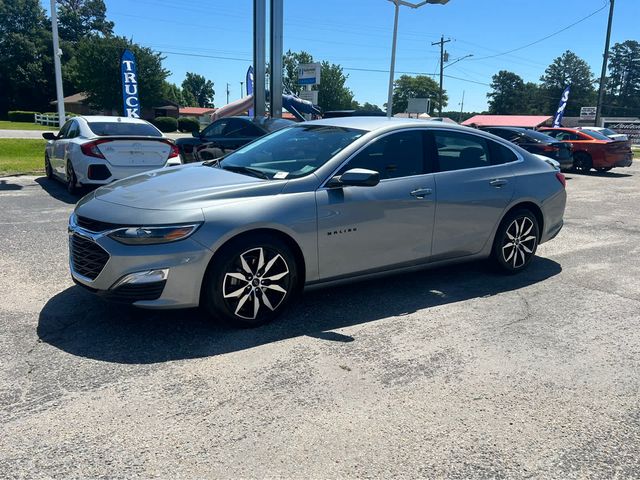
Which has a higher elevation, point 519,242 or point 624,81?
point 624,81

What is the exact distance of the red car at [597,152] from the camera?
17688mm

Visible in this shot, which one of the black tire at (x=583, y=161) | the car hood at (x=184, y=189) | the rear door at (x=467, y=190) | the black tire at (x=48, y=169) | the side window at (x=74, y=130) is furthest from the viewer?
the black tire at (x=583, y=161)

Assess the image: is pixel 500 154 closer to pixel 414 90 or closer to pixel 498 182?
pixel 498 182

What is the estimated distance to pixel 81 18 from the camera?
9788cm

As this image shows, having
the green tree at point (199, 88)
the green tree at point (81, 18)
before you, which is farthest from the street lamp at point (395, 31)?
the green tree at point (199, 88)

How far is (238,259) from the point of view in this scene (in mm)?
3861

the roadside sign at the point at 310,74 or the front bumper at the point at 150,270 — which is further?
the roadside sign at the point at 310,74

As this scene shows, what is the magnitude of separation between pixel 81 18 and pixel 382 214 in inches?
4374

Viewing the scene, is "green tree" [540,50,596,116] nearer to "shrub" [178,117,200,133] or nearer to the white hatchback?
"shrub" [178,117,200,133]

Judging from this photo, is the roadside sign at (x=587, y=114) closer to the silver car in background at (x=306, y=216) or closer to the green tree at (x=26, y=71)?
the silver car in background at (x=306, y=216)

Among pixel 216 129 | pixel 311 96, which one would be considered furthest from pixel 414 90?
pixel 216 129

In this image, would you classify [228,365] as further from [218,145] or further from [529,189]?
[218,145]

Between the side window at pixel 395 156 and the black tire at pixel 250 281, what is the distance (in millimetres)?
1015

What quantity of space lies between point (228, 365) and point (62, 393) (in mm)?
981
